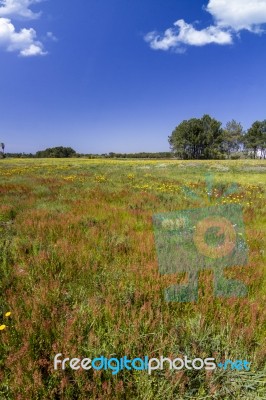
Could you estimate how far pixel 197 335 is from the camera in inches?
103

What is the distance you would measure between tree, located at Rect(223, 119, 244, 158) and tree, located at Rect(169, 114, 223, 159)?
611 centimetres

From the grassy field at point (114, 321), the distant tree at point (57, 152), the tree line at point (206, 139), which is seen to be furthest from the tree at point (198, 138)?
the grassy field at point (114, 321)

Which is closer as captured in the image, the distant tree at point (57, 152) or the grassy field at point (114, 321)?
the grassy field at point (114, 321)

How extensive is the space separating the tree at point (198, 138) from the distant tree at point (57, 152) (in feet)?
174

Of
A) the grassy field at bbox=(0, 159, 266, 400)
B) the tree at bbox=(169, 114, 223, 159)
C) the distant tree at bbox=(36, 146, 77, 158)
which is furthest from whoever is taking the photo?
the distant tree at bbox=(36, 146, 77, 158)

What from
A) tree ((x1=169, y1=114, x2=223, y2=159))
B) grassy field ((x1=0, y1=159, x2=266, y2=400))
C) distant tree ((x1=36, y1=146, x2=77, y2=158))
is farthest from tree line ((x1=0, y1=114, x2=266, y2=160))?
grassy field ((x1=0, y1=159, x2=266, y2=400))

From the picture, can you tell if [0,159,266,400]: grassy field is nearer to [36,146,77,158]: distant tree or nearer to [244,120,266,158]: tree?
[244,120,266,158]: tree

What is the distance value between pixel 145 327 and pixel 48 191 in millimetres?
10084

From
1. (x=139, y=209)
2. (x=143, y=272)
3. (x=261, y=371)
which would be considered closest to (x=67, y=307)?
(x=143, y=272)

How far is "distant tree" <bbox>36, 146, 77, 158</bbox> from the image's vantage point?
119481 millimetres

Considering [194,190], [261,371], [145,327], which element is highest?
[194,190]

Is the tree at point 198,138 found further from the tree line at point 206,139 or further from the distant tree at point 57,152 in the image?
the distant tree at point 57,152

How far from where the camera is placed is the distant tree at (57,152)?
119 m

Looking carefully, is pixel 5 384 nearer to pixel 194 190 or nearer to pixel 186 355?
pixel 186 355
